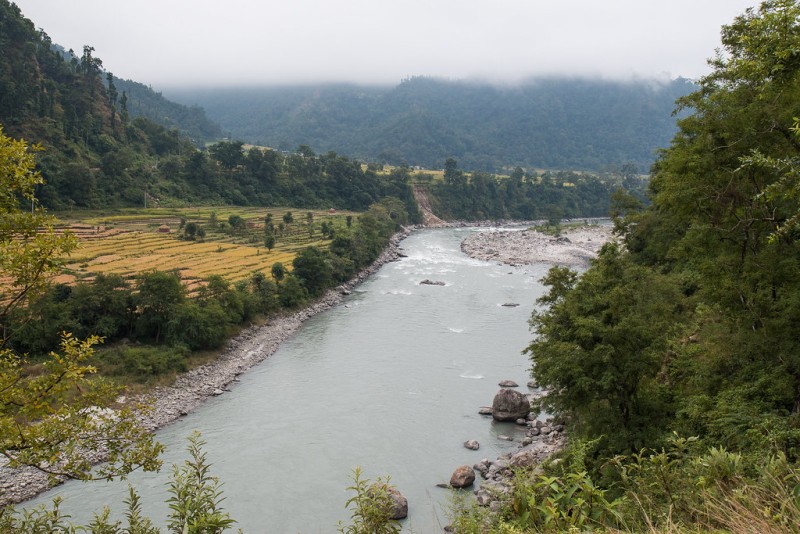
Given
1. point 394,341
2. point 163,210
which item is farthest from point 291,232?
point 394,341

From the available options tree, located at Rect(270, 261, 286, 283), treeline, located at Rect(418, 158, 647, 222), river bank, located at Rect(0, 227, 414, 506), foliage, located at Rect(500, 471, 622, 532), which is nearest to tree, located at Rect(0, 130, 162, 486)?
foliage, located at Rect(500, 471, 622, 532)

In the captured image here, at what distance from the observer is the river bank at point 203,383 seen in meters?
15.3

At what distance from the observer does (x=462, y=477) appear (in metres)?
15.1

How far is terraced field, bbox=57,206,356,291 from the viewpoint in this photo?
34188mm

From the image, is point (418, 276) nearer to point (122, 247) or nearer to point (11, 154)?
point (122, 247)

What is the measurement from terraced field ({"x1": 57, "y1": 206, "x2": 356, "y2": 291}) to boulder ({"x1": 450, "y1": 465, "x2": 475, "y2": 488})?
2114 centimetres

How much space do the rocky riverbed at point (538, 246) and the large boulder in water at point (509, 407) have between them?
34.1 meters

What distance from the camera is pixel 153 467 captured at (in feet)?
19.3

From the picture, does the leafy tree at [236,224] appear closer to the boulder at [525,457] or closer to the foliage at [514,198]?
the boulder at [525,457]

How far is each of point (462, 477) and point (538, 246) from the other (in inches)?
1993

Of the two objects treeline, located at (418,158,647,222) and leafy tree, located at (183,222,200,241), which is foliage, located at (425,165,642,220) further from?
leafy tree, located at (183,222,200,241)

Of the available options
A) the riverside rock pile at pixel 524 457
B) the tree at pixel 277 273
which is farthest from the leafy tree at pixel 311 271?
the riverside rock pile at pixel 524 457

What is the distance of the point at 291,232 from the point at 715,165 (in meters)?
47.2

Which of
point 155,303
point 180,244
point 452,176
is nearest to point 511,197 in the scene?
point 452,176
